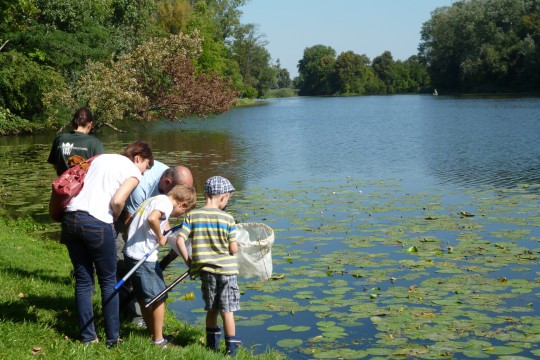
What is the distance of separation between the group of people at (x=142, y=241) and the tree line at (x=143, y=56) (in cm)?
1052

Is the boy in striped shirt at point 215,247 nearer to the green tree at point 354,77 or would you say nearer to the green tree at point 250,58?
the green tree at point 250,58

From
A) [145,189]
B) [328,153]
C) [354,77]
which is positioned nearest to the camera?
→ [145,189]

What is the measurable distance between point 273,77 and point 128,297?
11444 centimetres

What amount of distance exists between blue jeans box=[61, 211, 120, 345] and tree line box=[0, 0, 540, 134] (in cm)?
1065

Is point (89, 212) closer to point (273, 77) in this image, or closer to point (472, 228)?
point (472, 228)

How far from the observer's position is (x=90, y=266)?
18.5 ft

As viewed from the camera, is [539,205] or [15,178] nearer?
[539,205]

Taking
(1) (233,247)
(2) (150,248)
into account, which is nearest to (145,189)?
(2) (150,248)

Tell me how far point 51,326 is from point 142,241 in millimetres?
967

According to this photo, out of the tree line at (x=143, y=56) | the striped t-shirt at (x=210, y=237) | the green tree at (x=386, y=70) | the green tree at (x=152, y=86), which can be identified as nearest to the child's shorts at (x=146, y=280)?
the striped t-shirt at (x=210, y=237)

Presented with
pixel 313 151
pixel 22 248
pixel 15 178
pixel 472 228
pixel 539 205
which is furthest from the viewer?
pixel 313 151

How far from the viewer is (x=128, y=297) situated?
6.36 m

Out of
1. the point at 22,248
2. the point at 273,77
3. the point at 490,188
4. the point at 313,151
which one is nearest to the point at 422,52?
the point at 273,77

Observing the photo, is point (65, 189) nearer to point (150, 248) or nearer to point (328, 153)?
point (150, 248)
